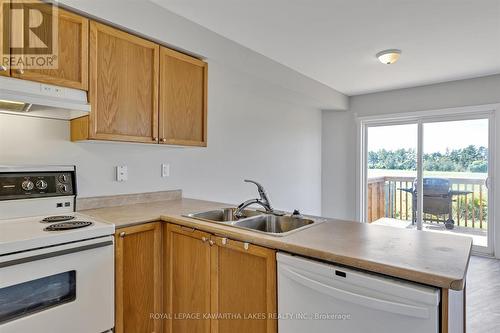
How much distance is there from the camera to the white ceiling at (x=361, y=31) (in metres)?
2.17

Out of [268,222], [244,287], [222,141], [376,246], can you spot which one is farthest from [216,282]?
[222,141]

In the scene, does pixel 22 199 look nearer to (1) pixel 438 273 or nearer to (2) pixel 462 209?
(1) pixel 438 273

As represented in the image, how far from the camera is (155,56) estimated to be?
2135 millimetres

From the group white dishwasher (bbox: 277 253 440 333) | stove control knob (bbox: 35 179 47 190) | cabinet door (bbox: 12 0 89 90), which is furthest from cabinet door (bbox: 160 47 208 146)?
white dishwasher (bbox: 277 253 440 333)

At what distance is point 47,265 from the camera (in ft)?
4.39

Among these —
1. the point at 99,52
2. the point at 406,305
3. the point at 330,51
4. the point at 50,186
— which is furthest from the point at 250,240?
the point at 330,51

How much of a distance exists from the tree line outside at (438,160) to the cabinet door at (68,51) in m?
4.37

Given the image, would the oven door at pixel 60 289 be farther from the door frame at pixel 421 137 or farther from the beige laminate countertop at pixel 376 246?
the door frame at pixel 421 137

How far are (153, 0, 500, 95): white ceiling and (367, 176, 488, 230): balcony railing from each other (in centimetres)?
155

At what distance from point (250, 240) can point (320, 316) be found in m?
0.45

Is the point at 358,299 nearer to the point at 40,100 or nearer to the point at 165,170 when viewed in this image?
the point at 40,100

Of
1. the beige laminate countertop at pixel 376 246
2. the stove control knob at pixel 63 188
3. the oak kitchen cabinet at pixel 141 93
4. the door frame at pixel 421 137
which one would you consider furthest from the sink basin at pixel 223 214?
the door frame at pixel 421 137

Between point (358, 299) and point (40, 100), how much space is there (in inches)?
71.7

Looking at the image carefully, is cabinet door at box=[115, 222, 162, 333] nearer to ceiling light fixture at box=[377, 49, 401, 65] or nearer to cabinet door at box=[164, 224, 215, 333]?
cabinet door at box=[164, 224, 215, 333]
